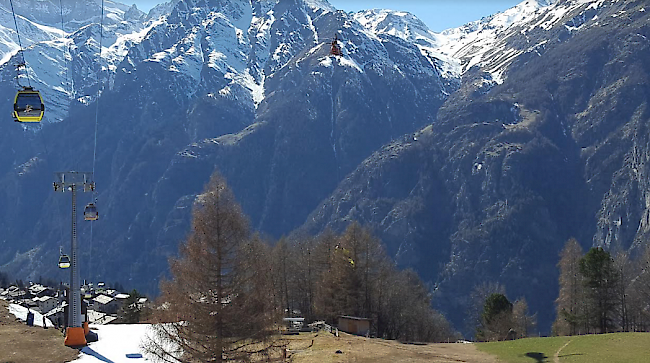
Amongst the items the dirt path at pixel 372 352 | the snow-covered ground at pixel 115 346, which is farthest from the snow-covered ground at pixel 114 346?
the dirt path at pixel 372 352

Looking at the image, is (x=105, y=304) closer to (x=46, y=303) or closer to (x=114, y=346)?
(x=46, y=303)

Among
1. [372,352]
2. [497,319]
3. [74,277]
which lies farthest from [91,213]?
[497,319]

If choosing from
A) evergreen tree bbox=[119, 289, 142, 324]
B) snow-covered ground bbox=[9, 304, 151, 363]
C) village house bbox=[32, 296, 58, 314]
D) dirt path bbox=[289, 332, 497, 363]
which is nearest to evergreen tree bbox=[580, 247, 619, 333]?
dirt path bbox=[289, 332, 497, 363]

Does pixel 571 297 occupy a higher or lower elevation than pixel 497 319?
higher

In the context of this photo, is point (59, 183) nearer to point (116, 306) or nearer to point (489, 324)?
point (489, 324)

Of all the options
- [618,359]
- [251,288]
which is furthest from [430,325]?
[251,288]

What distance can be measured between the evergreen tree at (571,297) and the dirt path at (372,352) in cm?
3029

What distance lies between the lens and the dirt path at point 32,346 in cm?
4569

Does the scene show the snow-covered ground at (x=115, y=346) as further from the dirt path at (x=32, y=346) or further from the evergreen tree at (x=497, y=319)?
the evergreen tree at (x=497, y=319)

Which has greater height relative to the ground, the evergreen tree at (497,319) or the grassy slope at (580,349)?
the evergreen tree at (497,319)

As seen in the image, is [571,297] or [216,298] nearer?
[216,298]

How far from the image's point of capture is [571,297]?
90.3m

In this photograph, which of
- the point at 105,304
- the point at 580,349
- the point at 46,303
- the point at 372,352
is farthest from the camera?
the point at 105,304

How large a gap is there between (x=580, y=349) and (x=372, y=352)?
1433cm
